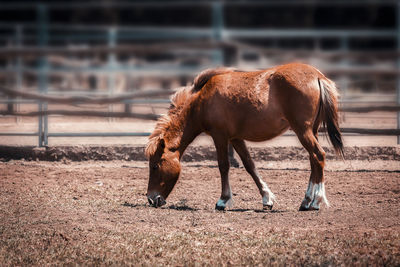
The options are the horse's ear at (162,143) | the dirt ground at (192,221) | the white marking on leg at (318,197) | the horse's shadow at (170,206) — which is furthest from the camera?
the horse's ear at (162,143)

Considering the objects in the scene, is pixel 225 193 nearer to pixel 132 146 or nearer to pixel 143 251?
pixel 143 251

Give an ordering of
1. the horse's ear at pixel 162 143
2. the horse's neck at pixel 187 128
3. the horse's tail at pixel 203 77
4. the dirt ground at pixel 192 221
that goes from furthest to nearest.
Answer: the horse's tail at pixel 203 77 → the horse's neck at pixel 187 128 → the horse's ear at pixel 162 143 → the dirt ground at pixel 192 221

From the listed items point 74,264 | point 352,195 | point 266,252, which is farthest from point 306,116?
point 74,264

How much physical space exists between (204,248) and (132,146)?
15.4ft

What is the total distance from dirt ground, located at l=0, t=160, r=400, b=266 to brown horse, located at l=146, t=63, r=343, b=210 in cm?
27

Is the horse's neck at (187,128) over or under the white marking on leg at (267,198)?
over

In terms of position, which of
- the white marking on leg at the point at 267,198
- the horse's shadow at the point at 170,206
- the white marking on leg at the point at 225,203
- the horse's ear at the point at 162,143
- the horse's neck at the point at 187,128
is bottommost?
the horse's shadow at the point at 170,206

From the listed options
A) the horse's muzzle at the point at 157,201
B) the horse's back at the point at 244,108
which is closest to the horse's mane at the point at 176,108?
the horse's back at the point at 244,108


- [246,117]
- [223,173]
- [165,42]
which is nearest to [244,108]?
[246,117]

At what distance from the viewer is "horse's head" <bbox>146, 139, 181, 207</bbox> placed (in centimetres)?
476

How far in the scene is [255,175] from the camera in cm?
502

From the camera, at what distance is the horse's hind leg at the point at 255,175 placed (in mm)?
4758

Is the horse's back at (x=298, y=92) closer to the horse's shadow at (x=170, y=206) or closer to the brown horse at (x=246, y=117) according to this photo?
the brown horse at (x=246, y=117)

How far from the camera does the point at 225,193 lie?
4.81m
